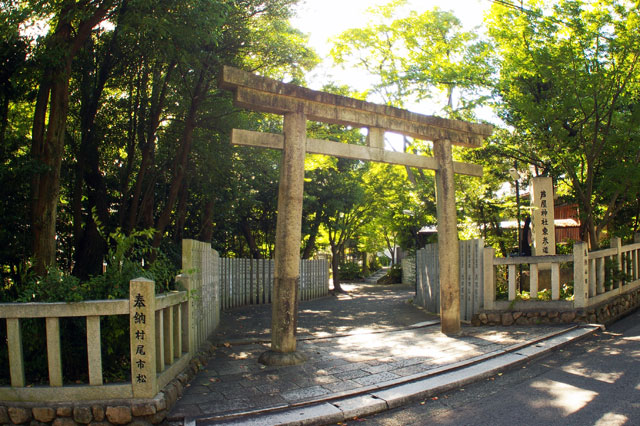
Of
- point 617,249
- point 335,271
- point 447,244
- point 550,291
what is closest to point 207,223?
point 335,271

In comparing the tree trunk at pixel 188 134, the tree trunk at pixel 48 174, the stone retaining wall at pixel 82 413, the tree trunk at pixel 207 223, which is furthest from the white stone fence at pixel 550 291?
the tree trunk at pixel 207 223

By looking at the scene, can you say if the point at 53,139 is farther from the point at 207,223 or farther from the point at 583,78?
the point at 583,78

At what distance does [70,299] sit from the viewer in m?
4.59

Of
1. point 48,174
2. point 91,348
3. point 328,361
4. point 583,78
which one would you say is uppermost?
point 583,78

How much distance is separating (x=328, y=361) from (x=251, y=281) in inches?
401

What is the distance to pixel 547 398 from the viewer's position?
5.28m

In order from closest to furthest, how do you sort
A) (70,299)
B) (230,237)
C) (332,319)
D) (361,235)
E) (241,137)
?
(70,299)
(241,137)
(332,319)
(230,237)
(361,235)

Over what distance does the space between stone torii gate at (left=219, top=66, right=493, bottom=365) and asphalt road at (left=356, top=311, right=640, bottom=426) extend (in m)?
2.26

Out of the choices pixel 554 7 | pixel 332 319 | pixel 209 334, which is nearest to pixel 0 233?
pixel 209 334

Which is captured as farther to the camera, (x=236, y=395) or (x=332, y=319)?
(x=332, y=319)

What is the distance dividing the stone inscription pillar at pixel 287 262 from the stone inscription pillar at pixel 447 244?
3.37m

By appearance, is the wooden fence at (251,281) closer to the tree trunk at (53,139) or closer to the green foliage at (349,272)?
the tree trunk at (53,139)

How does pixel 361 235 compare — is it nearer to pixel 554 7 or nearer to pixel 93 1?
pixel 554 7

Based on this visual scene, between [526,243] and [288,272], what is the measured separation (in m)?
13.0
